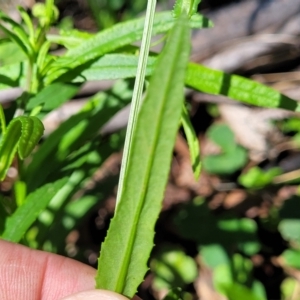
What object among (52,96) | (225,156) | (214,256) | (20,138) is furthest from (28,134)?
(225,156)

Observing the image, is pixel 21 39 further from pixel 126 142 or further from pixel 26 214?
pixel 126 142

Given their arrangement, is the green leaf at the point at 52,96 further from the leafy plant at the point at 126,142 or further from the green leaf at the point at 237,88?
the green leaf at the point at 237,88

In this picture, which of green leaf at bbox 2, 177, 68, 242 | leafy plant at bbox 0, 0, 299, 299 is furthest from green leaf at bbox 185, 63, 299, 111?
green leaf at bbox 2, 177, 68, 242

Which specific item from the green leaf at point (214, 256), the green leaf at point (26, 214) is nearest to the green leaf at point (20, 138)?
the green leaf at point (26, 214)

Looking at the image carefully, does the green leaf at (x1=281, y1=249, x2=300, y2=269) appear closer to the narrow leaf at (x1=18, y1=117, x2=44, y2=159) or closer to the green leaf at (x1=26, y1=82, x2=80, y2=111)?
the green leaf at (x1=26, y1=82, x2=80, y2=111)

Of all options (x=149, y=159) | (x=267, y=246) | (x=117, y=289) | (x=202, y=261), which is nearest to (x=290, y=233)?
(x=267, y=246)

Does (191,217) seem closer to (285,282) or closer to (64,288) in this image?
(285,282)
